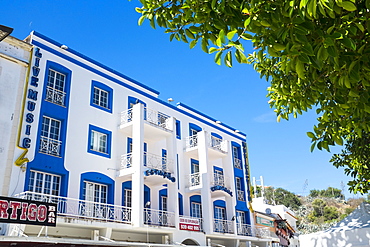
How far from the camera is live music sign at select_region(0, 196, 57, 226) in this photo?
11281 millimetres

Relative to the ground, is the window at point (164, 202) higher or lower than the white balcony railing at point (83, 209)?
higher

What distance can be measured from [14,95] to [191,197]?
12.2 m

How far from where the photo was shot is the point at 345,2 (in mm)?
3723

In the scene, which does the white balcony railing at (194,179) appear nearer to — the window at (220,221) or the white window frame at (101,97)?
the window at (220,221)

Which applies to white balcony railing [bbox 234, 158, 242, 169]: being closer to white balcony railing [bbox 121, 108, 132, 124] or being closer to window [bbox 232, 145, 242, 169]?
window [bbox 232, 145, 242, 169]

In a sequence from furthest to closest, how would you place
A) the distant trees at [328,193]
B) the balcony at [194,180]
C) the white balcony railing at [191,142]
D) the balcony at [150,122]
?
the distant trees at [328,193] < the white balcony railing at [191,142] < the balcony at [194,180] < the balcony at [150,122]

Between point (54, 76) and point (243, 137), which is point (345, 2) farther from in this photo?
point (243, 137)

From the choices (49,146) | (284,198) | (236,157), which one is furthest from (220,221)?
(284,198)

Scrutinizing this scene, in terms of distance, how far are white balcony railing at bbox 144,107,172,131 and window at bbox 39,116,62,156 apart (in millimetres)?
5074

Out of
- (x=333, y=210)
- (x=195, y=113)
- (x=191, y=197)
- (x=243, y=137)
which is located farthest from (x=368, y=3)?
(x=333, y=210)

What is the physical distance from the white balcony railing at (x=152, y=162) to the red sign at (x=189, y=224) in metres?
2.85

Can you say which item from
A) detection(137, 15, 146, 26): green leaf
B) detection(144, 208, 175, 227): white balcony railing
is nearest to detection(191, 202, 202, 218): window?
detection(144, 208, 175, 227): white balcony railing

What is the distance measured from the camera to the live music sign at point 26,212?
37.0ft

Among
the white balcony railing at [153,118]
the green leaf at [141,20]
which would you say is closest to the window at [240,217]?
the white balcony railing at [153,118]
